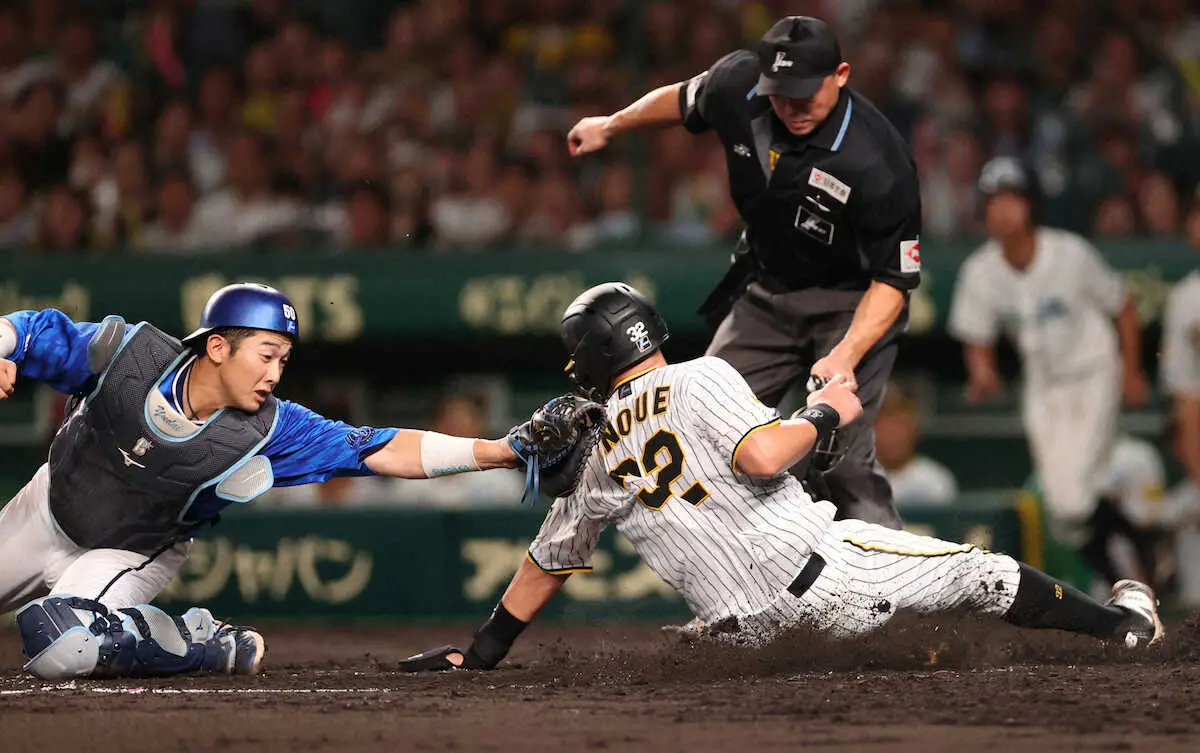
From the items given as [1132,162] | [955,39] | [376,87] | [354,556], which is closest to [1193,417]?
[1132,162]

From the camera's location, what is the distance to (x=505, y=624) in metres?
6.12

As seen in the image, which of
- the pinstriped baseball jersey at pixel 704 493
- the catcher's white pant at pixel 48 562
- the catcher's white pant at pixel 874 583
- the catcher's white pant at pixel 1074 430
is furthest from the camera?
the catcher's white pant at pixel 1074 430

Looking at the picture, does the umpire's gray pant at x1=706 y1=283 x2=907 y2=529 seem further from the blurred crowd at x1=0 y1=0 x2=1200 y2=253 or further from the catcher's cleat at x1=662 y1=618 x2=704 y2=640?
the blurred crowd at x1=0 y1=0 x2=1200 y2=253

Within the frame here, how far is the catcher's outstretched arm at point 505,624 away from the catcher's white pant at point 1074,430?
508cm

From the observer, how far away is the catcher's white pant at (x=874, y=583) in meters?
5.47

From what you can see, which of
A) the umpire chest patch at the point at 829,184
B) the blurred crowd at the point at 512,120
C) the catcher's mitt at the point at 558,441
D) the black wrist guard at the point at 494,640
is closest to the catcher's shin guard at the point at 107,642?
the black wrist guard at the point at 494,640

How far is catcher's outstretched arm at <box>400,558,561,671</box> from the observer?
604 cm

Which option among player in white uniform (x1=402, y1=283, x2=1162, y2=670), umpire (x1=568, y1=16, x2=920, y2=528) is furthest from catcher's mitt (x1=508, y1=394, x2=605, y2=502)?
umpire (x1=568, y1=16, x2=920, y2=528)

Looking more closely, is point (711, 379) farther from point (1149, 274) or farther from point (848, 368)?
point (1149, 274)

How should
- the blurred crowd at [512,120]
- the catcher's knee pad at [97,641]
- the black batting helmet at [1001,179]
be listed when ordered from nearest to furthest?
the catcher's knee pad at [97,641] < the black batting helmet at [1001,179] < the blurred crowd at [512,120]

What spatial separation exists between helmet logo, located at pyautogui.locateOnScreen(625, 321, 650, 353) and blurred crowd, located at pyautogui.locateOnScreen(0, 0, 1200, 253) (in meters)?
5.39

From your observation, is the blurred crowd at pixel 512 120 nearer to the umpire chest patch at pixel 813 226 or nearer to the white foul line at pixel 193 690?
the umpire chest patch at pixel 813 226

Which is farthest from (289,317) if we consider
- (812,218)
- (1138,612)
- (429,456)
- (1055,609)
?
(1138,612)

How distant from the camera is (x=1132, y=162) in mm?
10883
